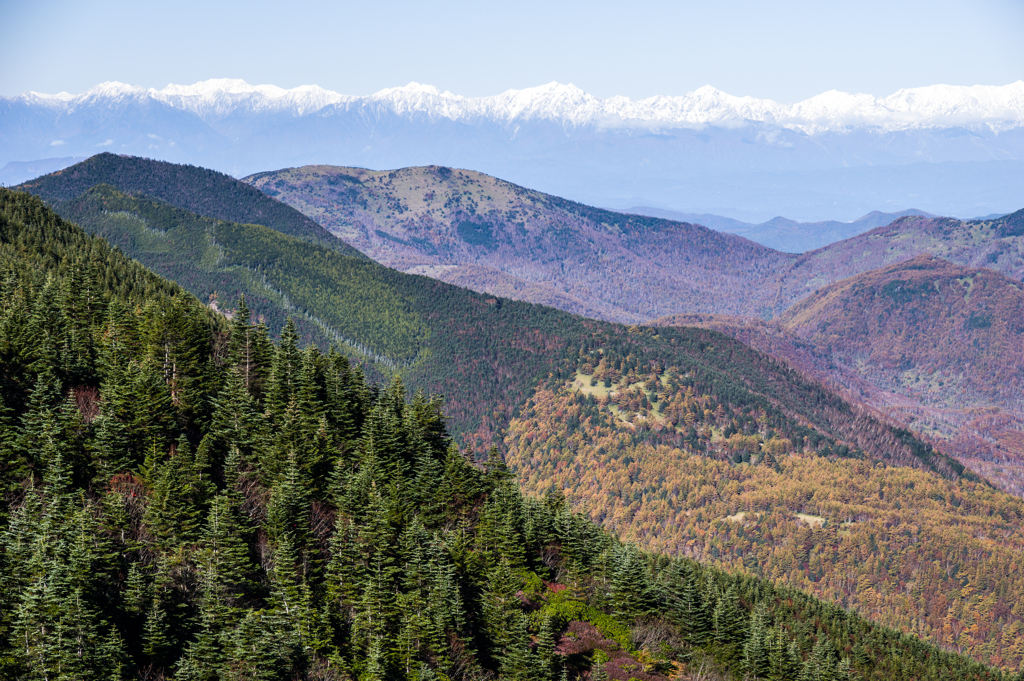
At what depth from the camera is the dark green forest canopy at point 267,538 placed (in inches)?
2515

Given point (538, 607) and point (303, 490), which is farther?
point (538, 607)

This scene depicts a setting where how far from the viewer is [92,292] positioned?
111 meters

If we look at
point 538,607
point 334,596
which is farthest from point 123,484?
point 538,607

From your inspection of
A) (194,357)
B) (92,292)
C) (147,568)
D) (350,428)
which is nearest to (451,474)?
(350,428)

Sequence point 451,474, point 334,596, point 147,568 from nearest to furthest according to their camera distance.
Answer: point 147,568 → point 334,596 → point 451,474

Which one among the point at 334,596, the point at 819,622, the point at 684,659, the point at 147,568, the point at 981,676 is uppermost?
the point at 147,568

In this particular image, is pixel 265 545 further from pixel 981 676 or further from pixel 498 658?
pixel 981 676

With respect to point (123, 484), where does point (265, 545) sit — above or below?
below

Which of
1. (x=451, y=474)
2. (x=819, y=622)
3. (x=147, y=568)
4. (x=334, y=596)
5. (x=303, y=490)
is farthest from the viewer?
(x=819, y=622)

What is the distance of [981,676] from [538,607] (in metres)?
109

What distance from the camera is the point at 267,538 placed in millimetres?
81875

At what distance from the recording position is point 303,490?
86.8 meters

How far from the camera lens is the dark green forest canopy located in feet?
210

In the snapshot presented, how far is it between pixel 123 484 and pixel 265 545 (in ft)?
46.6
